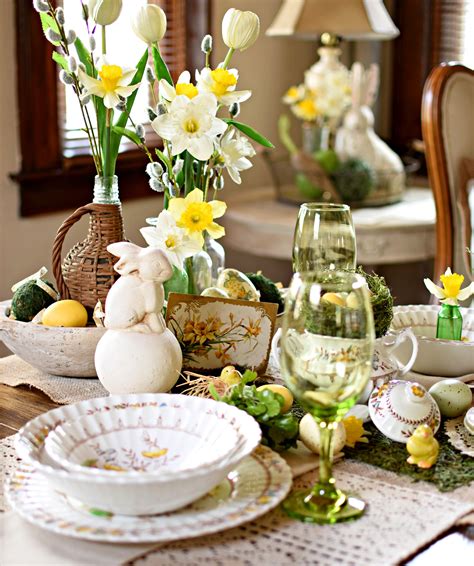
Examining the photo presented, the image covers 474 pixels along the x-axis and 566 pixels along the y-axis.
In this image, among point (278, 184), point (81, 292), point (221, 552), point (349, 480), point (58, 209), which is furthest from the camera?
point (278, 184)

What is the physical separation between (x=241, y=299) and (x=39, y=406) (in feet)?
1.02

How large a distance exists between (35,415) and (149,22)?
0.53 m

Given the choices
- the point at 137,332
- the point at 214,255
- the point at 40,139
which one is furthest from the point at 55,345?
the point at 40,139

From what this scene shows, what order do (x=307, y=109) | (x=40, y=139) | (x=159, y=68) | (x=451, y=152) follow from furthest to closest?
(x=307, y=109) → (x=40, y=139) → (x=451, y=152) → (x=159, y=68)

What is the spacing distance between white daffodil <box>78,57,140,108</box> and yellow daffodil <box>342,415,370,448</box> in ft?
1.64

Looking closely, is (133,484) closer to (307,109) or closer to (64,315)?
(64,315)

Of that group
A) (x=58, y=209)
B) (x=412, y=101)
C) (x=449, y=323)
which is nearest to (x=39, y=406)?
(x=449, y=323)

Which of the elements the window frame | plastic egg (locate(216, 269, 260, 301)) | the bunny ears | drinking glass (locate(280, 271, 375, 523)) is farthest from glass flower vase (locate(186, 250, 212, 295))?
the bunny ears

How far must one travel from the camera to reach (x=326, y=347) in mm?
837

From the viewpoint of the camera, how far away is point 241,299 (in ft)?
4.22

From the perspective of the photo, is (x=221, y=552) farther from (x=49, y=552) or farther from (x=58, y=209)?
(x=58, y=209)

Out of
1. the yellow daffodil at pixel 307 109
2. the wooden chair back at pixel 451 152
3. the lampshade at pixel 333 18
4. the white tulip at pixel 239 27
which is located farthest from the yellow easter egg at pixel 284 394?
the yellow daffodil at pixel 307 109

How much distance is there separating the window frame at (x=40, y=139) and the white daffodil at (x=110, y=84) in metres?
1.28

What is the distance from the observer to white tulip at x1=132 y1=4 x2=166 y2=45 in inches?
47.5
